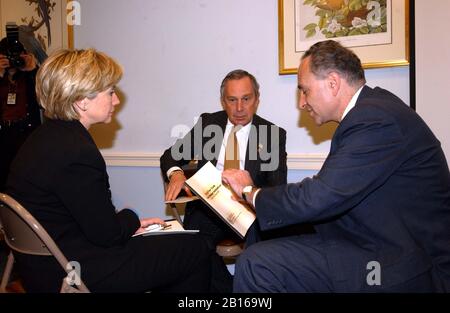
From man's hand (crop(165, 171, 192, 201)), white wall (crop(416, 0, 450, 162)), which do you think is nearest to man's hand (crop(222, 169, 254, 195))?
man's hand (crop(165, 171, 192, 201))

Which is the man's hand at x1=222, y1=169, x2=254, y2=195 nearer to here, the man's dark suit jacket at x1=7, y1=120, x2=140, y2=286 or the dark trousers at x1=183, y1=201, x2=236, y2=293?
the man's dark suit jacket at x1=7, y1=120, x2=140, y2=286

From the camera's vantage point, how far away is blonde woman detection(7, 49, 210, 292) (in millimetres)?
1373

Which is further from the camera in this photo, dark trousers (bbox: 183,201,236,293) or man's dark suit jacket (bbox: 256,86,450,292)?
dark trousers (bbox: 183,201,236,293)

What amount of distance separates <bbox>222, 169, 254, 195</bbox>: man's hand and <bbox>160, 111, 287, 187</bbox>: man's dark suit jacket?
726mm

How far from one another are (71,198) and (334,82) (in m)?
1.11

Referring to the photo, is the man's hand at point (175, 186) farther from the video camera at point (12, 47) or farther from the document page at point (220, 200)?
the video camera at point (12, 47)

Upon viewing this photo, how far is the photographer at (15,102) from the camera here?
321 centimetres

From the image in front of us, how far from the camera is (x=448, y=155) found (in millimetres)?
2418

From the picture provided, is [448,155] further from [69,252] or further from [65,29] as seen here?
[65,29]

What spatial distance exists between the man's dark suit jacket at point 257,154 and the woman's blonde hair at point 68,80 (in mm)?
1044

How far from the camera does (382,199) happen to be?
139 cm
